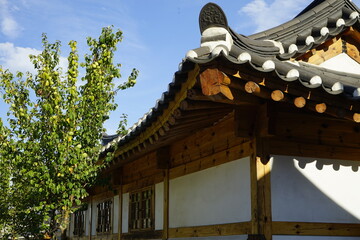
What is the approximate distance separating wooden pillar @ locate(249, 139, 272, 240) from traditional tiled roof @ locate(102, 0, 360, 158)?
1.27 metres

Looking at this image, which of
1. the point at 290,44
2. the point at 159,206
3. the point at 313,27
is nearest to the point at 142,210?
the point at 159,206

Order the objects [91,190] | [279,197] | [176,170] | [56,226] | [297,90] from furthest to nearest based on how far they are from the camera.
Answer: [91,190] < [176,170] < [56,226] < [279,197] < [297,90]

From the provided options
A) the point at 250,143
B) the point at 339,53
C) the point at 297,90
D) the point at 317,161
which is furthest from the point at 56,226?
the point at 339,53

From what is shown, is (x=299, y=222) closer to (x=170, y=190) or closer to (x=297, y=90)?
(x=297, y=90)

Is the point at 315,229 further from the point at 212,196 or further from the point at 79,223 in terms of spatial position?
the point at 79,223

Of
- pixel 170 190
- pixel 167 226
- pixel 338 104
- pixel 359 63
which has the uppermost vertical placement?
pixel 359 63

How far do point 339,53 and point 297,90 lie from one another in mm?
3386

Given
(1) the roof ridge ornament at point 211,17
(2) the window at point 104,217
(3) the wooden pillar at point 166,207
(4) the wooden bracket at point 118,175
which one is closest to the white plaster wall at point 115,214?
(2) the window at point 104,217

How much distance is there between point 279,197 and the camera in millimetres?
6074

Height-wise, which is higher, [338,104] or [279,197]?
[338,104]

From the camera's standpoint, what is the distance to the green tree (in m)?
7.33

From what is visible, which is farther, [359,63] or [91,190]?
[91,190]

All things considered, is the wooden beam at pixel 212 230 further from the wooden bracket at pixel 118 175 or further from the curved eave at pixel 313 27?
the wooden bracket at pixel 118 175

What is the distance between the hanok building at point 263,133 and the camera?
4902 mm
